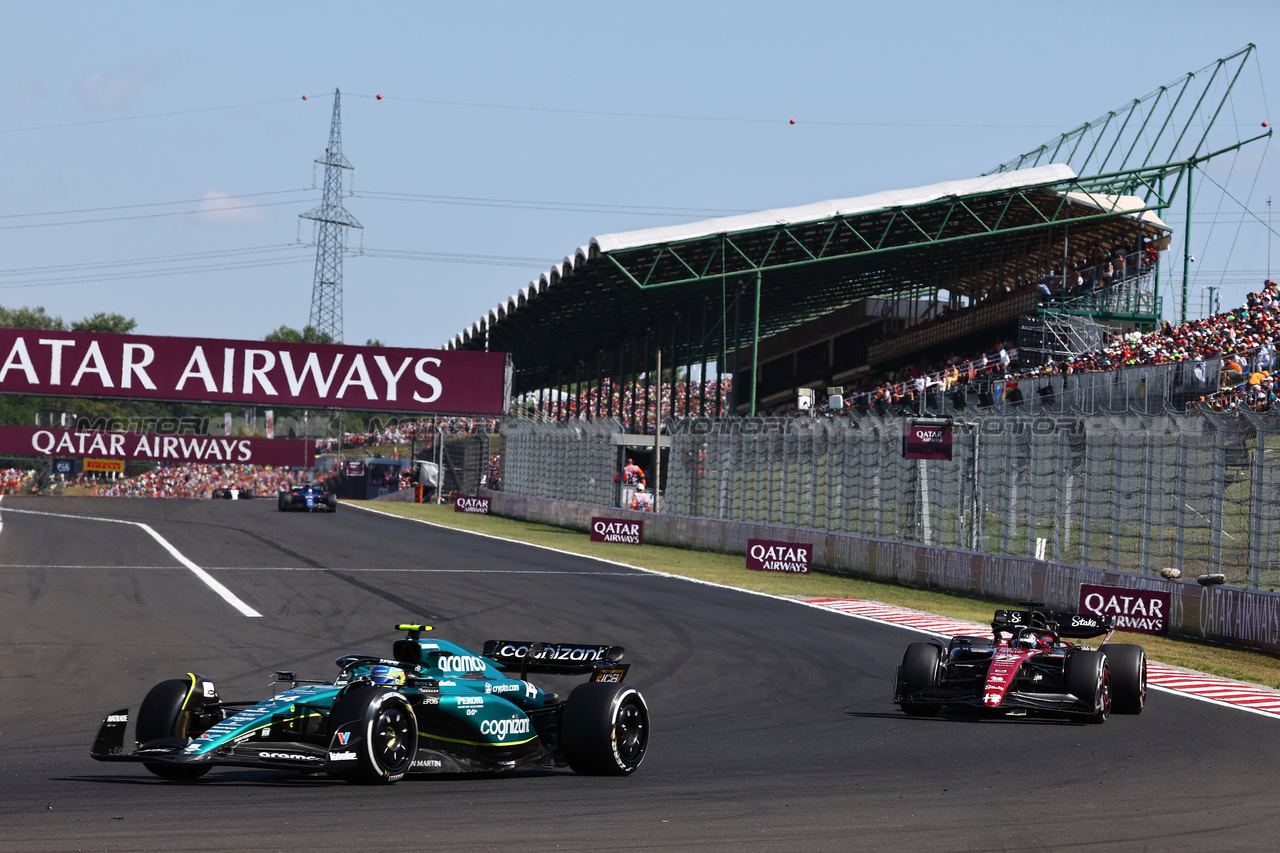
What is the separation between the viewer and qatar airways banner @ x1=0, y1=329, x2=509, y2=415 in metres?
58.2

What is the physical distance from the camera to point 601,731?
8.95 metres

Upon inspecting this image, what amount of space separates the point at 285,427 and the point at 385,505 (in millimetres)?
15230

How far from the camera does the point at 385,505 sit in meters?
61.1

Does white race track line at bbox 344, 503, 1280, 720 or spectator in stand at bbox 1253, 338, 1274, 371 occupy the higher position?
spectator in stand at bbox 1253, 338, 1274, 371

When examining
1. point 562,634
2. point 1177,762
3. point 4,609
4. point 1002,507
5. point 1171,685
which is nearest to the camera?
point 1177,762

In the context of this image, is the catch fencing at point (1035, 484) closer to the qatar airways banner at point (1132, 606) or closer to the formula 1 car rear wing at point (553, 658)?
the qatar airways banner at point (1132, 606)

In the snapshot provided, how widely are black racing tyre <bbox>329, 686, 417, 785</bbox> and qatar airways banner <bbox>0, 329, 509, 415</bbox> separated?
50.8 meters

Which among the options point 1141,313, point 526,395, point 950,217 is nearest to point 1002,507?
point 950,217

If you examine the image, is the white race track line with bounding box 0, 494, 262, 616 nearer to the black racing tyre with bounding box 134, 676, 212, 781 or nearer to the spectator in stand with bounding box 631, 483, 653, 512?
the black racing tyre with bounding box 134, 676, 212, 781

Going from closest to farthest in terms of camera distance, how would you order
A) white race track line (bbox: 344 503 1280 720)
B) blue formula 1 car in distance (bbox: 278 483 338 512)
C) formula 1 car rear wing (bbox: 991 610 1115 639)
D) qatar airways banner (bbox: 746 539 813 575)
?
formula 1 car rear wing (bbox: 991 610 1115 639)
white race track line (bbox: 344 503 1280 720)
qatar airways banner (bbox: 746 539 813 575)
blue formula 1 car in distance (bbox: 278 483 338 512)

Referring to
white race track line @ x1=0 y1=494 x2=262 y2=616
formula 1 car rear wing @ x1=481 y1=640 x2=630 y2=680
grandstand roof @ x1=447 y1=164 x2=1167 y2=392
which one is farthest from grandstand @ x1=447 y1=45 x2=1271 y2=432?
formula 1 car rear wing @ x1=481 y1=640 x2=630 y2=680

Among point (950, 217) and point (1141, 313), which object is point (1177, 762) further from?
point (1141, 313)

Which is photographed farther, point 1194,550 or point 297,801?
point 1194,550

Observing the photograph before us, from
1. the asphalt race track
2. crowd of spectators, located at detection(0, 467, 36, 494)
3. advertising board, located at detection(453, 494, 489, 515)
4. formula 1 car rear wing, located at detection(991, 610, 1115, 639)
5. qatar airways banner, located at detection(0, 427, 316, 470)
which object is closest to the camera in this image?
the asphalt race track
